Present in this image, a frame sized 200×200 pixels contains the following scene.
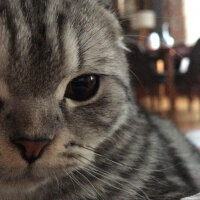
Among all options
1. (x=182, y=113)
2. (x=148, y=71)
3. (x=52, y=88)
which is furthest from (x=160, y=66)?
(x=52, y=88)

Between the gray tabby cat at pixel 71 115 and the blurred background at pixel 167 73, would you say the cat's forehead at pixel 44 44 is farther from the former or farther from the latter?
the blurred background at pixel 167 73

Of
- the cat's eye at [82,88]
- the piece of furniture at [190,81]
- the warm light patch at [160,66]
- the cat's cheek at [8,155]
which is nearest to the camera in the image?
the cat's cheek at [8,155]

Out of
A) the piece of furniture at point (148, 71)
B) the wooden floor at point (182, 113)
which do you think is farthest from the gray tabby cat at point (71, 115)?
the piece of furniture at point (148, 71)

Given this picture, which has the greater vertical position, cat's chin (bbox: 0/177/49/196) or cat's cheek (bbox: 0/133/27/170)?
cat's cheek (bbox: 0/133/27/170)

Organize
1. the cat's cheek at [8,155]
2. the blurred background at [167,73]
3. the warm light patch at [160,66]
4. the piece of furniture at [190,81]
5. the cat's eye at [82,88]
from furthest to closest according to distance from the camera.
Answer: the warm light patch at [160,66]
the piece of furniture at [190,81]
the blurred background at [167,73]
the cat's eye at [82,88]
the cat's cheek at [8,155]

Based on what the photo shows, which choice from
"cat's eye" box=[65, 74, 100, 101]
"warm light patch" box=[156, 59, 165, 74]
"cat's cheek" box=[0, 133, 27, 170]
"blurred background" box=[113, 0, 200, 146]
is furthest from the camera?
"warm light patch" box=[156, 59, 165, 74]

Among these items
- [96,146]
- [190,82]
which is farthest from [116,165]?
[190,82]

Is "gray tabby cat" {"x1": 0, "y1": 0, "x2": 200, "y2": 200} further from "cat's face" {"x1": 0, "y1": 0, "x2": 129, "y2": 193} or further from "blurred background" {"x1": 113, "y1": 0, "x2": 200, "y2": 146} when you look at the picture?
"blurred background" {"x1": 113, "y1": 0, "x2": 200, "y2": 146}

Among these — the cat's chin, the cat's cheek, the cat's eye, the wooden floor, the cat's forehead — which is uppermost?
the cat's forehead

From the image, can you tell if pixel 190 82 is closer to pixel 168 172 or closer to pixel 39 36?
pixel 168 172

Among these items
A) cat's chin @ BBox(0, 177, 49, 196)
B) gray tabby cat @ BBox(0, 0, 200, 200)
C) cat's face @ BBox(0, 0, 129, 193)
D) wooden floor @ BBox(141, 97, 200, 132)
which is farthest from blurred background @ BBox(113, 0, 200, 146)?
cat's chin @ BBox(0, 177, 49, 196)
